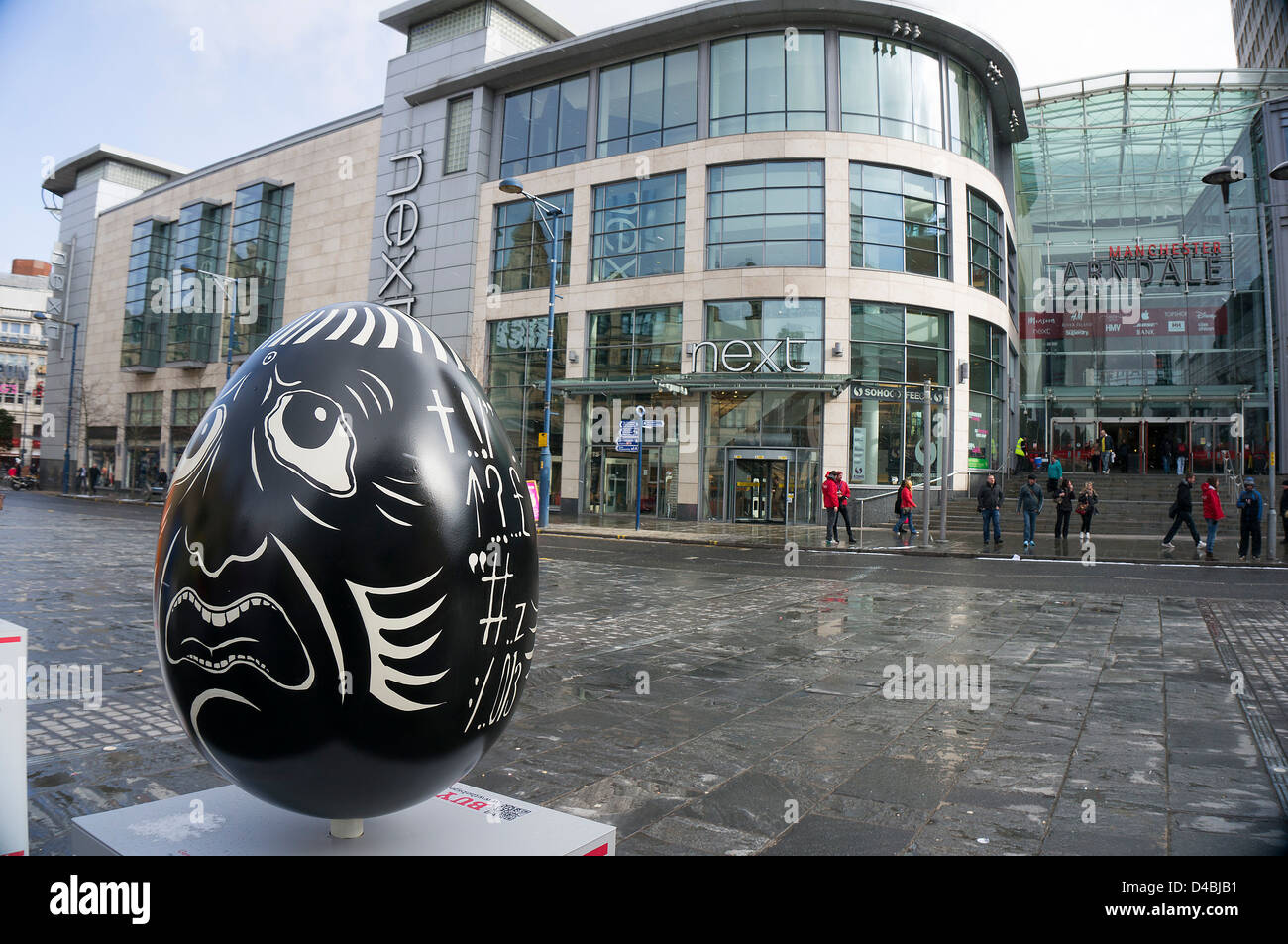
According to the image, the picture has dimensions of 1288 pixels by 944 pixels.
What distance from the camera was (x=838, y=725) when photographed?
5.07 metres

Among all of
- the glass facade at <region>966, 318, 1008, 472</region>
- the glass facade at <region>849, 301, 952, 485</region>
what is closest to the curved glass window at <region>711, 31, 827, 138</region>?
the glass facade at <region>849, 301, 952, 485</region>

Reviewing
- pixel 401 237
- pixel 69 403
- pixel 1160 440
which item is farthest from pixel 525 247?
pixel 69 403

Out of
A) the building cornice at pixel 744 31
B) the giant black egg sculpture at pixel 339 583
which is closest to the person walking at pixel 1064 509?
the building cornice at pixel 744 31

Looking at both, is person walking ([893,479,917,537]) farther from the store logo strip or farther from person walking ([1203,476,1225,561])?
the store logo strip

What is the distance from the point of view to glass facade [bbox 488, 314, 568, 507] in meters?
33.9

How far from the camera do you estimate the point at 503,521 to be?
239 cm

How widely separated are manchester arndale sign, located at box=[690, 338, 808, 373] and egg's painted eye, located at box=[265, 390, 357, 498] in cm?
2776

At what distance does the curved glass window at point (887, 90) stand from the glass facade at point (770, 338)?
7448mm

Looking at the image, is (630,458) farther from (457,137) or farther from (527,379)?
(457,137)

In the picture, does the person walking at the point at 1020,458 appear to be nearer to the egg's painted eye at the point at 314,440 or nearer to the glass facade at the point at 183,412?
the egg's painted eye at the point at 314,440
